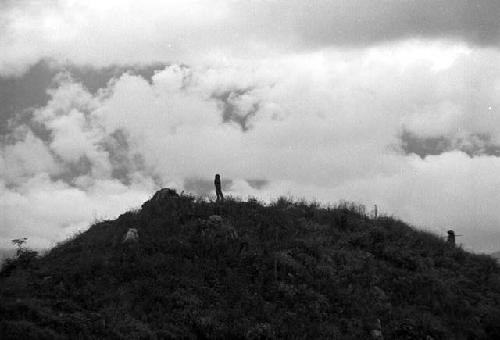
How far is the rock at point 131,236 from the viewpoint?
2436 cm

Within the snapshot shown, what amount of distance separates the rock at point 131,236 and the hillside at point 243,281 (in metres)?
0.22

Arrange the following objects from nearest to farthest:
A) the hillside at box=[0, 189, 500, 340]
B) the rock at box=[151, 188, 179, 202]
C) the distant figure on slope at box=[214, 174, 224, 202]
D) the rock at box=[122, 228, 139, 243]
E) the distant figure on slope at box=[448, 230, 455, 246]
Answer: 1. the hillside at box=[0, 189, 500, 340]
2. the rock at box=[122, 228, 139, 243]
3. the rock at box=[151, 188, 179, 202]
4. the distant figure on slope at box=[214, 174, 224, 202]
5. the distant figure on slope at box=[448, 230, 455, 246]

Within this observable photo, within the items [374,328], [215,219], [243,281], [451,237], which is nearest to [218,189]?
[215,219]

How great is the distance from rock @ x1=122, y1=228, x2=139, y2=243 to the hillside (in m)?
0.22

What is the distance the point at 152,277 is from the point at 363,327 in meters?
8.49

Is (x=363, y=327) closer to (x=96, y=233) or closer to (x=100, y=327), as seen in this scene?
(x=100, y=327)

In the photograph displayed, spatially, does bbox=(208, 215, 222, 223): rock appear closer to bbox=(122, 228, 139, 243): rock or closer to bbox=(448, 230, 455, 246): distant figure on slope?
bbox=(122, 228, 139, 243): rock

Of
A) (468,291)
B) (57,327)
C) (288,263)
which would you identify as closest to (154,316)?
(57,327)

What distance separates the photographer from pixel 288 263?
24328 millimetres

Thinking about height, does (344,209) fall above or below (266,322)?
above

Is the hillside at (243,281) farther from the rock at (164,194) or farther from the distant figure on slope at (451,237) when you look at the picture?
the distant figure on slope at (451,237)

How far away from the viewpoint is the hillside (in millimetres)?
18984

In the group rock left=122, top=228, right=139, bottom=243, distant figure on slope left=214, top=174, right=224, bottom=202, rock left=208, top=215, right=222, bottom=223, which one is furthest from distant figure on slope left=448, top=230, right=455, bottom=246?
rock left=122, top=228, right=139, bottom=243

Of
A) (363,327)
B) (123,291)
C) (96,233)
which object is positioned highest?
(96,233)
